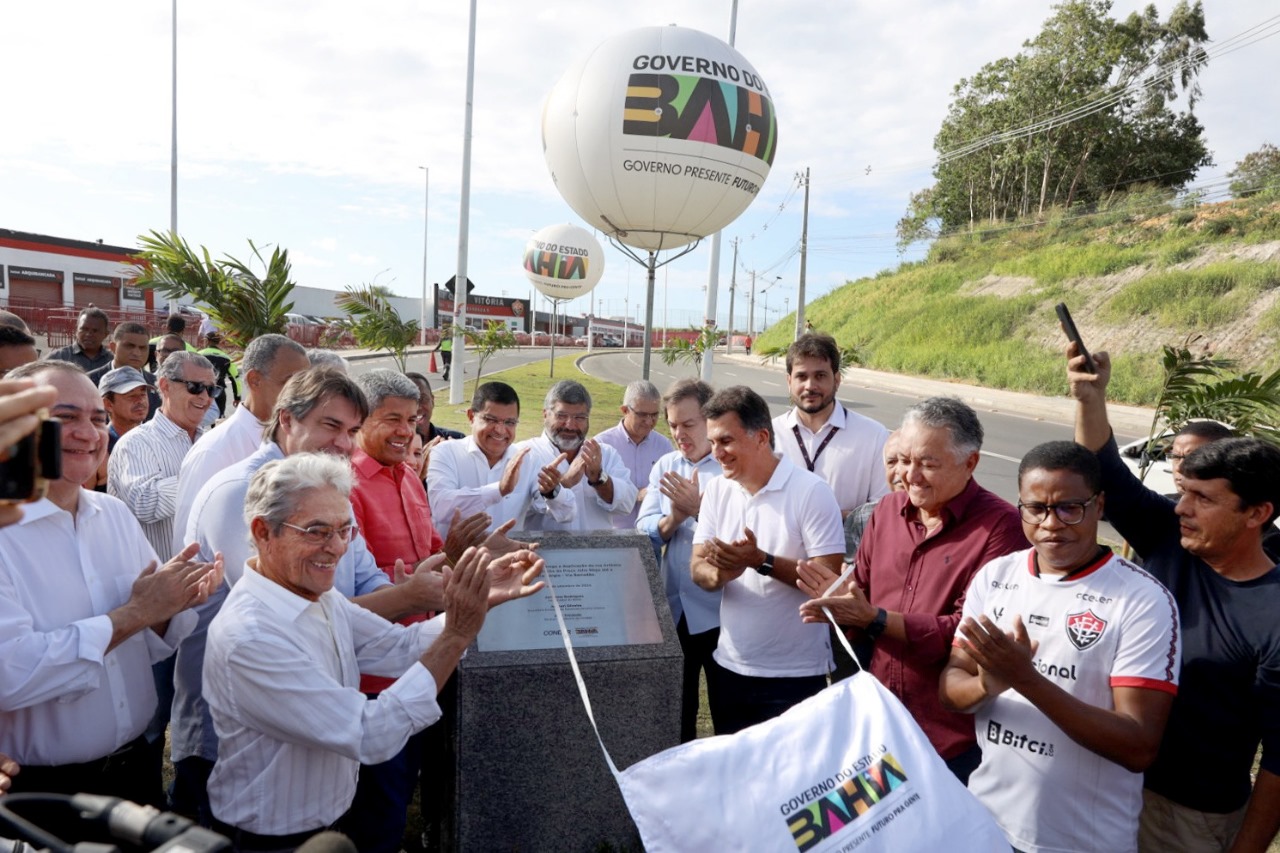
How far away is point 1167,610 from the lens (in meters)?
2.17

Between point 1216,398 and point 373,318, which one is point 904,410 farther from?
point 1216,398

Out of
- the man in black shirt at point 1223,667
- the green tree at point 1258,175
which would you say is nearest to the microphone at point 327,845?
the man in black shirt at point 1223,667

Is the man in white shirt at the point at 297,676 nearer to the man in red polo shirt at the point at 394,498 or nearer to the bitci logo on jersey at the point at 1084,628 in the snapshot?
the man in red polo shirt at the point at 394,498

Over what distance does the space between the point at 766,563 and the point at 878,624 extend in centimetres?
58

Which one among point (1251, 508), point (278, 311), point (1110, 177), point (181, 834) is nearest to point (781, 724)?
point (181, 834)

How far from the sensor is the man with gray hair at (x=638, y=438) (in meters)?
4.95

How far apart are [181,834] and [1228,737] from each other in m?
2.65

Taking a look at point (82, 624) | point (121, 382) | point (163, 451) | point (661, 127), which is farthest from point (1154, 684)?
point (121, 382)

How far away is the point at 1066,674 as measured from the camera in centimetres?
223

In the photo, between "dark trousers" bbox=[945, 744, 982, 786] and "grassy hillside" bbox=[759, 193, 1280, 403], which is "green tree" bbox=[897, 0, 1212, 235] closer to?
"grassy hillside" bbox=[759, 193, 1280, 403]

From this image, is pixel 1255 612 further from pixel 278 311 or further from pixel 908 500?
pixel 278 311

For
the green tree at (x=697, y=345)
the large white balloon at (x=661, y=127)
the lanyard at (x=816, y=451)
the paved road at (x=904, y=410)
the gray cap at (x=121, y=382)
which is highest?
the large white balloon at (x=661, y=127)

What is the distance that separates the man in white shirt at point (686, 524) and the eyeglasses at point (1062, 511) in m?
1.61

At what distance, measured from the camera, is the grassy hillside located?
22500mm
